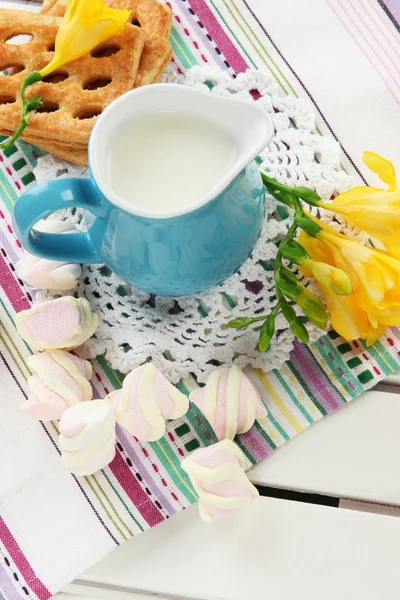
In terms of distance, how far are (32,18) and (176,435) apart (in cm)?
40

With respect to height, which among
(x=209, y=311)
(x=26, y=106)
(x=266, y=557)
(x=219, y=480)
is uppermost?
(x=26, y=106)

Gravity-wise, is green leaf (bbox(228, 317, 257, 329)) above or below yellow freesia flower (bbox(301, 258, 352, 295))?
below

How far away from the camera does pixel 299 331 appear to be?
2.00ft

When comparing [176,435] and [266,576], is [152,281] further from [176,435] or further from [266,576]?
[266,576]

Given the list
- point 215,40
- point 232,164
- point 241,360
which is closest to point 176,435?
point 241,360

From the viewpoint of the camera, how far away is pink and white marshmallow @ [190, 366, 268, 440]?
25.1 inches

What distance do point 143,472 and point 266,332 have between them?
0.60 ft

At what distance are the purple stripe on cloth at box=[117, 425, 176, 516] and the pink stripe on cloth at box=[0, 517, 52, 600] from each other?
131 millimetres

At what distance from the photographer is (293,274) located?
63 cm

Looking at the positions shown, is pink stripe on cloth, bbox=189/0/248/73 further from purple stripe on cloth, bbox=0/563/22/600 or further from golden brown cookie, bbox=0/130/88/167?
purple stripe on cloth, bbox=0/563/22/600

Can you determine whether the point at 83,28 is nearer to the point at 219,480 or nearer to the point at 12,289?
the point at 12,289

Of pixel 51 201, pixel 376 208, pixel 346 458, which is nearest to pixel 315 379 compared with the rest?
pixel 346 458

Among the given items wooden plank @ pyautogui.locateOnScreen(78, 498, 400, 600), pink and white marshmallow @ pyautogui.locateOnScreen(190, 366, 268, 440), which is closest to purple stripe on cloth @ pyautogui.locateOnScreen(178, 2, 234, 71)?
pink and white marshmallow @ pyautogui.locateOnScreen(190, 366, 268, 440)

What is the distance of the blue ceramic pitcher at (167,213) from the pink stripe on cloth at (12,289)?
14 cm
